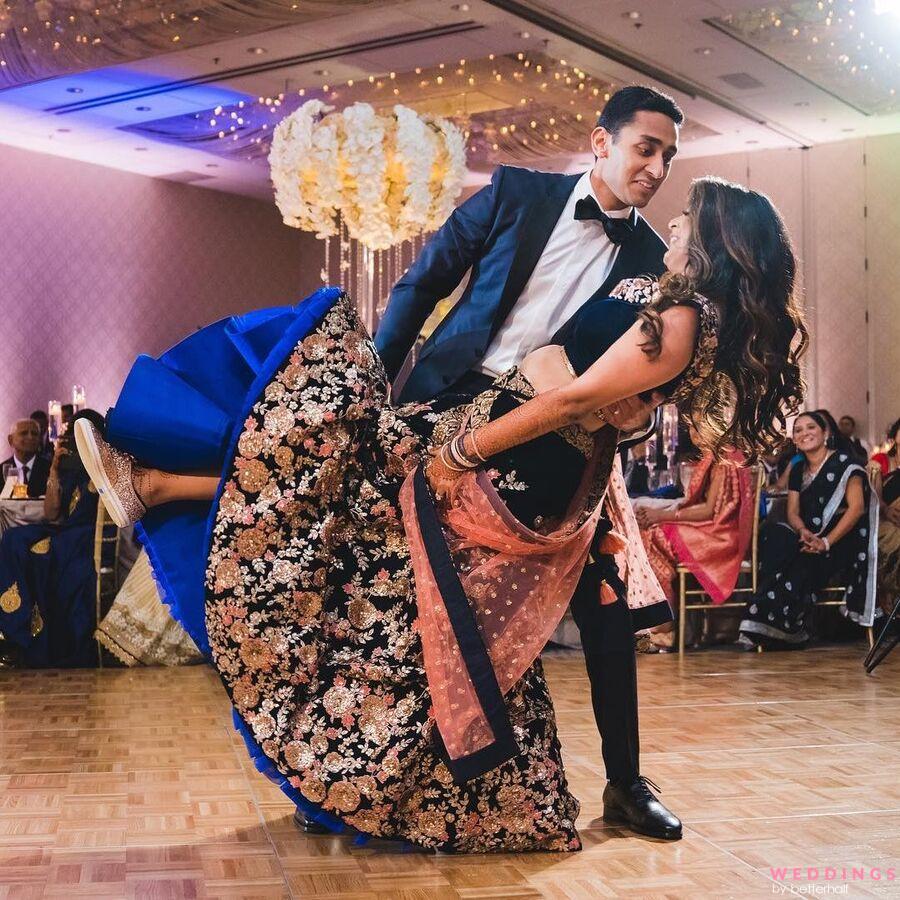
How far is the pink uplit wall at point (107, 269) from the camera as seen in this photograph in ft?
35.5

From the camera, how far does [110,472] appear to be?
2.34 m

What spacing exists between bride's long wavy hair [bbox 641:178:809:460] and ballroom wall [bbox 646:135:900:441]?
8.54m

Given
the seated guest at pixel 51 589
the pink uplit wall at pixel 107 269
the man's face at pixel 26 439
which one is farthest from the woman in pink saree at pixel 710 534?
the pink uplit wall at pixel 107 269

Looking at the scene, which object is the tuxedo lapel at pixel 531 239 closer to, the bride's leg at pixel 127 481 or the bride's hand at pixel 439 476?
the bride's hand at pixel 439 476

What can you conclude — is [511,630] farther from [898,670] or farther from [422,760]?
[898,670]

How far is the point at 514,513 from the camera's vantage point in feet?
7.66

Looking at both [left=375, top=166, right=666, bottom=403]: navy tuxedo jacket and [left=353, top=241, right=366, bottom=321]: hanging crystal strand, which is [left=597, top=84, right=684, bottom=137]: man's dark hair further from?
[left=353, top=241, right=366, bottom=321]: hanging crystal strand

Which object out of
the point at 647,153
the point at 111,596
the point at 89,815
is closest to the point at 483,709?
the point at 89,815

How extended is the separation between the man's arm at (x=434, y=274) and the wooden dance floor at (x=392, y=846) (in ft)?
3.27

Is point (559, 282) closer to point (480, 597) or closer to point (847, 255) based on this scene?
point (480, 597)

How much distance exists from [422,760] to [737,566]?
376cm

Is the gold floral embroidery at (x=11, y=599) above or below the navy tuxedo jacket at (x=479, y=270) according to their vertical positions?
below

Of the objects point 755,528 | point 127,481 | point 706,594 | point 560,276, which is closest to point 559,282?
point 560,276

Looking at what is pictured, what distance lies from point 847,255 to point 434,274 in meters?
8.72
